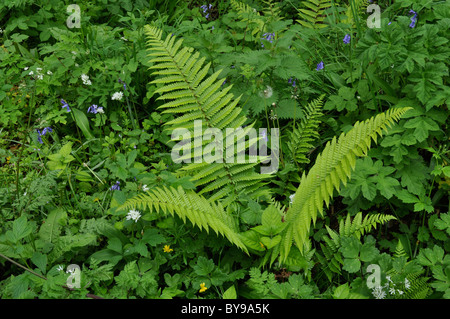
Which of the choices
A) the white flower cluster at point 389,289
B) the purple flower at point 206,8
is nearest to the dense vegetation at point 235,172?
the white flower cluster at point 389,289

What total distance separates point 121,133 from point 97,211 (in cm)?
71

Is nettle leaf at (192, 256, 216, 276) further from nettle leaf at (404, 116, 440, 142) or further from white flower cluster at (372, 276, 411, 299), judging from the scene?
nettle leaf at (404, 116, 440, 142)

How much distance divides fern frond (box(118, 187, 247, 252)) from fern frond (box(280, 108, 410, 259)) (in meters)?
0.28

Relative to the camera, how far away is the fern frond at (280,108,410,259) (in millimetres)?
1951

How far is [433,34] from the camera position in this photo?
7.24 feet

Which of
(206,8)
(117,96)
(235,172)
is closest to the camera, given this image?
(235,172)

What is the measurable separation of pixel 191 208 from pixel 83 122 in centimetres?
128

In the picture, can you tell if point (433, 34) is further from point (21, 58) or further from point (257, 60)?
point (21, 58)

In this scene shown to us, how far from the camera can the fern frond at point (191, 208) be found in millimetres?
1966

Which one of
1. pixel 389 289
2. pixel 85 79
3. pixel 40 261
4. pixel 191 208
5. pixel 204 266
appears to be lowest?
pixel 389 289

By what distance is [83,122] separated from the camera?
2.94 m

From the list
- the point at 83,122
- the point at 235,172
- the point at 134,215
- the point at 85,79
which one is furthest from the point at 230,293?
the point at 85,79

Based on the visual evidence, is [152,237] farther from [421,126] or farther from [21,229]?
[421,126]

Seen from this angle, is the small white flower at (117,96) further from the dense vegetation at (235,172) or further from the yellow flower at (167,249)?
the yellow flower at (167,249)
